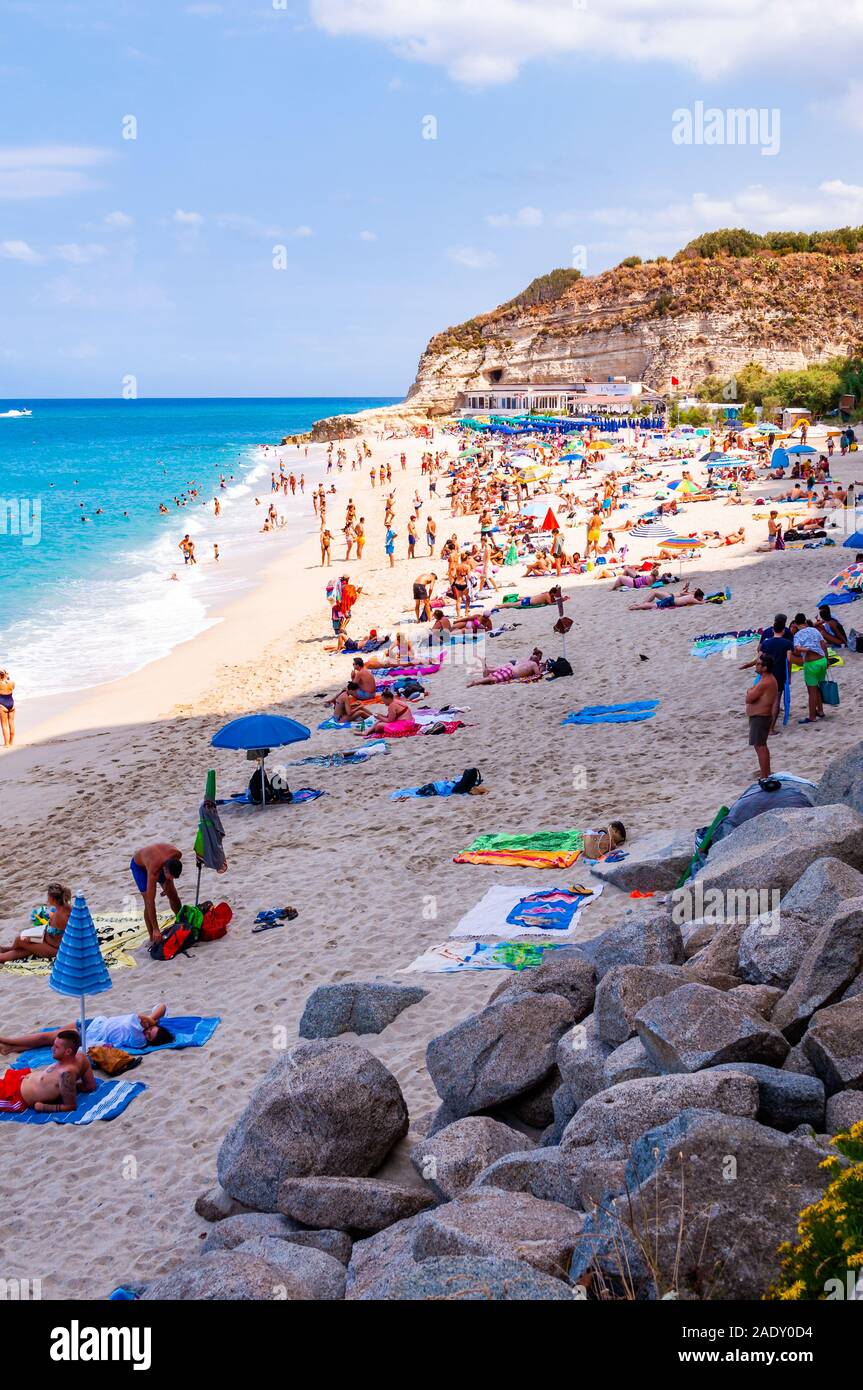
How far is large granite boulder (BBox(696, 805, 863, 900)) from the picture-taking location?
704 cm

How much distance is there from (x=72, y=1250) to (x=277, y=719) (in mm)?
7545

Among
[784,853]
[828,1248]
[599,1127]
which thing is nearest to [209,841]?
[784,853]

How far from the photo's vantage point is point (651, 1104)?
477 cm

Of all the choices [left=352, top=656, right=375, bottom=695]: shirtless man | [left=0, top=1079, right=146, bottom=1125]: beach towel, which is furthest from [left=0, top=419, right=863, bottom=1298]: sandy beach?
[left=352, top=656, right=375, bottom=695]: shirtless man

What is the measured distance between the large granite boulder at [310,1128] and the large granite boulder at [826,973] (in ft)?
6.99

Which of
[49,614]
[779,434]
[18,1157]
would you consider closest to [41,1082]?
[18,1157]

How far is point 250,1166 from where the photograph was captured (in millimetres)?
5793

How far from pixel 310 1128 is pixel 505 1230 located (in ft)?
5.79

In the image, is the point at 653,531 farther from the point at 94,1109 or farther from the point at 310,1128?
the point at 310,1128

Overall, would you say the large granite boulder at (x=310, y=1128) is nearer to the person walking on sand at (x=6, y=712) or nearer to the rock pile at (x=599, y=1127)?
A: the rock pile at (x=599, y=1127)

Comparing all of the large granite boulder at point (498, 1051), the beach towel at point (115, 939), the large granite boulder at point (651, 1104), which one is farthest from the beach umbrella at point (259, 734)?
the large granite boulder at point (651, 1104)

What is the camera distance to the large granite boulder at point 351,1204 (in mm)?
5309

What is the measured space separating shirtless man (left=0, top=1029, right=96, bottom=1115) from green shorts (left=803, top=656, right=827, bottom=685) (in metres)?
9.08
